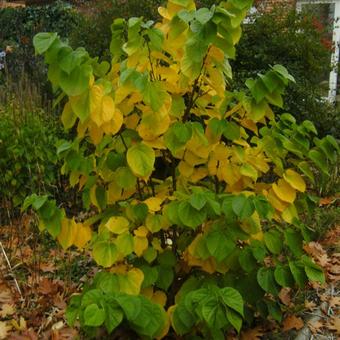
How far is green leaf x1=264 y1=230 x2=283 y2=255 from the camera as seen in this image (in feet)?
9.34

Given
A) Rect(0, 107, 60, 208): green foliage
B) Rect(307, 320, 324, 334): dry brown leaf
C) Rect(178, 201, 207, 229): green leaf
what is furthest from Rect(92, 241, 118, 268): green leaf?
Rect(0, 107, 60, 208): green foliage

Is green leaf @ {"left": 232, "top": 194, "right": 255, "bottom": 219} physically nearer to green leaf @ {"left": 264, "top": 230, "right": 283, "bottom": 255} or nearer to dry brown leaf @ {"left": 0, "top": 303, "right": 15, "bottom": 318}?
green leaf @ {"left": 264, "top": 230, "right": 283, "bottom": 255}

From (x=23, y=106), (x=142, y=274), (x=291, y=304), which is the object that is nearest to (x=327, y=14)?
(x=23, y=106)

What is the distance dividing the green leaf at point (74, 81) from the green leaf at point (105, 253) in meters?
0.69

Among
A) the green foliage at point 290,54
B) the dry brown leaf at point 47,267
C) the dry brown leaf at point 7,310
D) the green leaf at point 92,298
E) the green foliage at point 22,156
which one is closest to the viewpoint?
the green leaf at point 92,298

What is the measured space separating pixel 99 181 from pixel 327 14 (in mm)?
12482

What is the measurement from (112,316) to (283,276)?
95 cm

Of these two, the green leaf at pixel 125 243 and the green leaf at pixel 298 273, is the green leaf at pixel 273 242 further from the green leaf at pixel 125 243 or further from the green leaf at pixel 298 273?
the green leaf at pixel 125 243

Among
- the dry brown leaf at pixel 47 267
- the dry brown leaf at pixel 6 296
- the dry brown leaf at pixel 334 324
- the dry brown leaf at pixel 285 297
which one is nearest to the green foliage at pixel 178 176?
the dry brown leaf at pixel 285 297

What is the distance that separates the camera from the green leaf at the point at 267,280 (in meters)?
2.77

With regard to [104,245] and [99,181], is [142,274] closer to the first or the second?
[104,245]

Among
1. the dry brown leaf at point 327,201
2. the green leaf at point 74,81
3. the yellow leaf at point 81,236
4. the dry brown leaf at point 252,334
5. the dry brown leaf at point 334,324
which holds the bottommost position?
the dry brown leaf at point 327,201

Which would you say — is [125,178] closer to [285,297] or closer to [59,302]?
[59,302]

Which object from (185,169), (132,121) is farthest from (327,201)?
(132,121)
